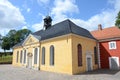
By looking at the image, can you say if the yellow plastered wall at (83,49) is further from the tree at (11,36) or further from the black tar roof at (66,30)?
the tree at (11,36)

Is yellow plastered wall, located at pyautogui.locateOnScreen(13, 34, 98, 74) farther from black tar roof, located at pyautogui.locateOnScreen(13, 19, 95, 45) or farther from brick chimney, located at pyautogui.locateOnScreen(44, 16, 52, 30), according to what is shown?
brick chimney, located at pyautogui.locateOnScreen(44, 16, 52, 30)

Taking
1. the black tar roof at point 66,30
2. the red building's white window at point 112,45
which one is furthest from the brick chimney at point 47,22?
the red building's white window at point 112,45

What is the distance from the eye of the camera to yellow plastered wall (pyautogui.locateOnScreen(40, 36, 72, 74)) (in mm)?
17775

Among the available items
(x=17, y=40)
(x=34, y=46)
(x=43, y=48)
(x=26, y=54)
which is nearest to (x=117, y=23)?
(x=43, y=48)

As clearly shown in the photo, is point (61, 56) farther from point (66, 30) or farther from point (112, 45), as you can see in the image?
point (112, 45)

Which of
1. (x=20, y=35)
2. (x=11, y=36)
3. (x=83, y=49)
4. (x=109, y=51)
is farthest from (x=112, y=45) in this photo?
(x=11, y=36)

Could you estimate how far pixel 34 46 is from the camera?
2491cm

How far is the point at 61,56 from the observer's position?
18.8m

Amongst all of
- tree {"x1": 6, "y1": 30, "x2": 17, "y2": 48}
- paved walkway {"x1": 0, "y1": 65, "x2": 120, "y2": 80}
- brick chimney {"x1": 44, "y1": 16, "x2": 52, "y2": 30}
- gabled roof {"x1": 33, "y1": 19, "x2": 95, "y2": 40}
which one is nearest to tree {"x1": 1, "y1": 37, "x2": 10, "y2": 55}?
tree {"x1": 6, "y1": 30, "x2": 17, "y2": 48}

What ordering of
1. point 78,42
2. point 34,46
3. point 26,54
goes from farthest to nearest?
point 26,54 < point 34,46 < point 78,42

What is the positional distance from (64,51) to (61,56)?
883 millimetres

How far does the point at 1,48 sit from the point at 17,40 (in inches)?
368

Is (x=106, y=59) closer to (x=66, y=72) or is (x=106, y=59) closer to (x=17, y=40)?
(x=66, y=72)

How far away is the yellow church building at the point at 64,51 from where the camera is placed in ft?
59.0
